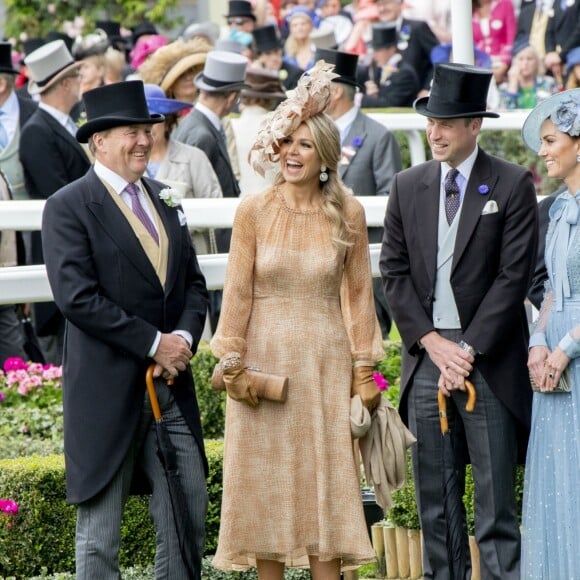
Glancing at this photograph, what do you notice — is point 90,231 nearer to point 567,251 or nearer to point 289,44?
point 567,251

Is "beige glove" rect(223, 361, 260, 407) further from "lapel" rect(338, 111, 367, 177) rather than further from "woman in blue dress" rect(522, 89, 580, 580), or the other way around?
"lapel" rect(338, 111, 367, 177)

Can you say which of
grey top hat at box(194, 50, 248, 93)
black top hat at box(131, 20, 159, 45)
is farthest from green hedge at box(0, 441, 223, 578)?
black top hat at box(131, 20, 159, 45)

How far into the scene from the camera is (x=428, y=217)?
670 cm

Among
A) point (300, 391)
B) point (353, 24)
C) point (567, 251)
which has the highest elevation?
point (567, 251)

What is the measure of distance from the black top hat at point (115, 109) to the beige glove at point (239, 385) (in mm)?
1023

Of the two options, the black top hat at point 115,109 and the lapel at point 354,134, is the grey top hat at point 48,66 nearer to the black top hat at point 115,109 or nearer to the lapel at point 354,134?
the lapel at point 354,134

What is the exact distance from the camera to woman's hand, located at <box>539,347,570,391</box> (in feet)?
20.9

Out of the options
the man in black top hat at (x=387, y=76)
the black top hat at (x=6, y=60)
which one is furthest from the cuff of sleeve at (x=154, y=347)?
the man in black top hat at (x=387, y=76)

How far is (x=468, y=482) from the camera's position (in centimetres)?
730

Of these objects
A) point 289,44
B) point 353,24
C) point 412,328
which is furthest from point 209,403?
point 353,24

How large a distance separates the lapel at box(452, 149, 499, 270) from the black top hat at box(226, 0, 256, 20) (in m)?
11.3

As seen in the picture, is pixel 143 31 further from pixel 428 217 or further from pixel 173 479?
pixel 173 479

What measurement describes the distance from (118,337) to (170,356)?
0.23m

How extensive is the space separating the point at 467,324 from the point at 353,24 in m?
13.0
